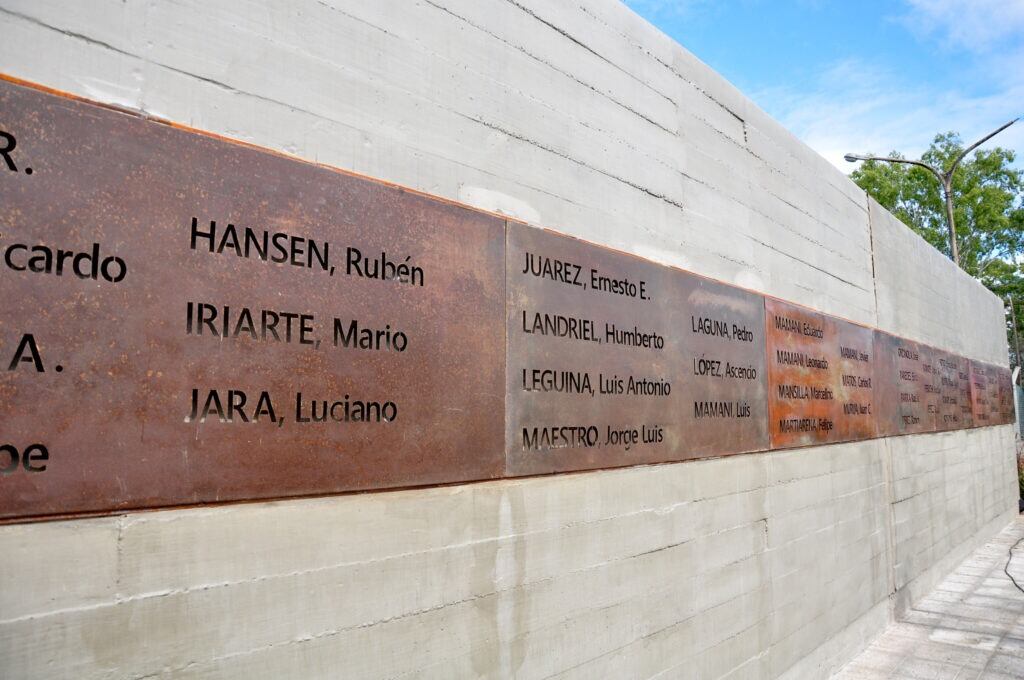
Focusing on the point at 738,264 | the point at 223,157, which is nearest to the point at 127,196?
the point at 223,157

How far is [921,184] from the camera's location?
2873 cm

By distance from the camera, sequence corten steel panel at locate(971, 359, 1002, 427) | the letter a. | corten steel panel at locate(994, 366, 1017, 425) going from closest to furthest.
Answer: the letter a., corten steel panel at locate(971, 359, 1002, 427), corten steel panel at locate(994, 366, 1017, 425)

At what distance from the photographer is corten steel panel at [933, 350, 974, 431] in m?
6.79

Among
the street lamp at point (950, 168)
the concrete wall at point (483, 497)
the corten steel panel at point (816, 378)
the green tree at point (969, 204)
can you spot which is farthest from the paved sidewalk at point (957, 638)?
the green tree at point (969, 204)

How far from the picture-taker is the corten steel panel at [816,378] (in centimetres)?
387

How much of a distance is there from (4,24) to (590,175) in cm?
194

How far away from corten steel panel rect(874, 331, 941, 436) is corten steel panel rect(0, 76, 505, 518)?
14.7 feet

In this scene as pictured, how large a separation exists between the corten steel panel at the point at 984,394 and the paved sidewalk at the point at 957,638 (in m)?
2.04

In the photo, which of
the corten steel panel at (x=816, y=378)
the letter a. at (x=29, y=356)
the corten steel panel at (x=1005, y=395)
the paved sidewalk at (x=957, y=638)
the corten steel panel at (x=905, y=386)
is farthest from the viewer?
the corten steel panel at (x=1005, y=395)

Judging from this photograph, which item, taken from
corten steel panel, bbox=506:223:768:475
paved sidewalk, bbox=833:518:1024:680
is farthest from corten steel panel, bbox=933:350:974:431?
corten steel panel, bbox=506:223:768:475

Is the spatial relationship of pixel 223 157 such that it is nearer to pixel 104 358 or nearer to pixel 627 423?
pixel 104 358

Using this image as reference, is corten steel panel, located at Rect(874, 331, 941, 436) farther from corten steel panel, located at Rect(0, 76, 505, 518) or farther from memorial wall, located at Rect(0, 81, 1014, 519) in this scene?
corten steel panel, located at Rect(0, 76, 505, 518)

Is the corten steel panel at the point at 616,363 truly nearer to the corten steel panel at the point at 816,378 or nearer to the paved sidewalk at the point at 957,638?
the corten steel panel at the point at 816,378

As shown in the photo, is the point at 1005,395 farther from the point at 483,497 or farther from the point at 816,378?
the point at 483,497
